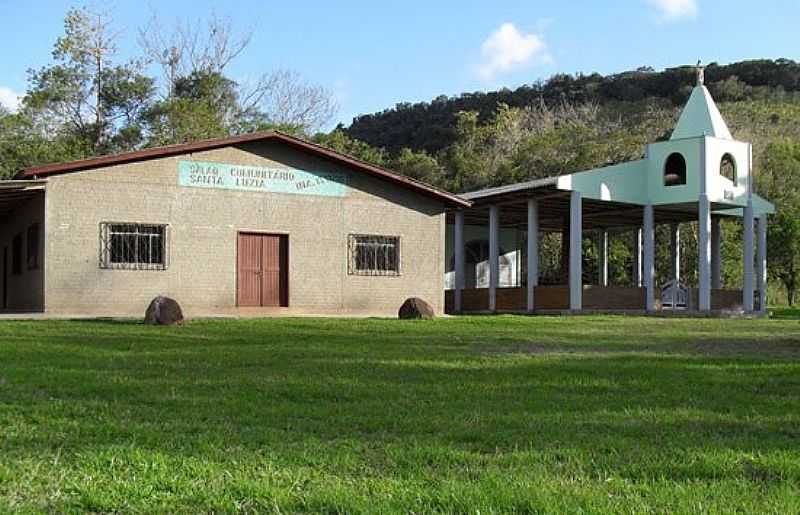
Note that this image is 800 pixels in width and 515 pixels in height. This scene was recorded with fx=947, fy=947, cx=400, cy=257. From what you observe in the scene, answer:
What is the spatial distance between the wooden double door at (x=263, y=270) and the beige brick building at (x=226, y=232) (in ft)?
0.09

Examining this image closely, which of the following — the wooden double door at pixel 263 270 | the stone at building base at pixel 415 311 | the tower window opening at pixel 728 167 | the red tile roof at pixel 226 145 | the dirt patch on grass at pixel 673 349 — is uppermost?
the tower window opening at pixel 728 167

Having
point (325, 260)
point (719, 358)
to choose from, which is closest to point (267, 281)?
point (325, 260)

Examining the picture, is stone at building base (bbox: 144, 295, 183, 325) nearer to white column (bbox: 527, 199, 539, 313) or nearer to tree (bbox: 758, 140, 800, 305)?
white column (bbox: 527, 199, 539, 313)

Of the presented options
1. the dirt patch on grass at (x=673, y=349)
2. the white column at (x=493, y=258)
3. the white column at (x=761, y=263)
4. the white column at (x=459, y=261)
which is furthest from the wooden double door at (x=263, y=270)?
the white column at (x=761, y=263)

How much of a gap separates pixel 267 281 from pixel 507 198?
31.5 ft

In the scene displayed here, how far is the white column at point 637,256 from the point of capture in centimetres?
3609

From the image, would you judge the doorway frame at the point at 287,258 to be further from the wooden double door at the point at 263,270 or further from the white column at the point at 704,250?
the white column at the point at 704,250

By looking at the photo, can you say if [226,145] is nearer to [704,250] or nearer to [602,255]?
[704,250]

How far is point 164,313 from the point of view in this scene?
17.7 metres

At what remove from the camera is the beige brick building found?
21328 mm

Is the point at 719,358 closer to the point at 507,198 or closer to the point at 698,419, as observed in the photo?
the point at 698,419

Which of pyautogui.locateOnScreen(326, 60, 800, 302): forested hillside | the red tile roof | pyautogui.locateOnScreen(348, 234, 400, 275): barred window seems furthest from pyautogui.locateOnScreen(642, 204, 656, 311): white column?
pyautogui.locateOnScreen(326, 60, 800, 302): forested hillside

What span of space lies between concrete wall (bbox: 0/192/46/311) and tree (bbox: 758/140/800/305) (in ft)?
101

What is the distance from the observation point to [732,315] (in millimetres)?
28172
